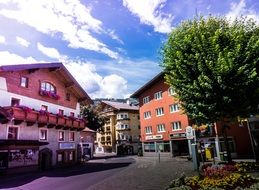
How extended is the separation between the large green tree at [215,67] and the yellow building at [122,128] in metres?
55.5

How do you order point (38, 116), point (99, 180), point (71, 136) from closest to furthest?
point (99, 180) → point (38, 116) → point (71, 136)

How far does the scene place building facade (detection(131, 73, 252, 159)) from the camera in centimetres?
3628

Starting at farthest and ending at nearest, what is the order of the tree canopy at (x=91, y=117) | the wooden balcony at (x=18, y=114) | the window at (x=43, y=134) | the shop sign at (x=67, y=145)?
the tree canopy at (x=91, y=117), the shop sign at (x=67, y=145), the window at (x=43, y=134), the wooden balcony at (x=18, y=114)

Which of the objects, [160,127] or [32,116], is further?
[160,127]

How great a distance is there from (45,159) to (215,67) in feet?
79.0

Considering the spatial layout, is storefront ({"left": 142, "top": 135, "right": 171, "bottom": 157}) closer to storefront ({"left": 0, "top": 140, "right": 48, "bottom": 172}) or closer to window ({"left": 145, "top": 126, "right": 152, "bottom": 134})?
window ({"left": 145, "top": 126, "right": 152, "bottom": 134})

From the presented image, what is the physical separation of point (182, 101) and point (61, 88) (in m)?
22.0

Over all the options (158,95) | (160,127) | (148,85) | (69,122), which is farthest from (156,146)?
(69,122)

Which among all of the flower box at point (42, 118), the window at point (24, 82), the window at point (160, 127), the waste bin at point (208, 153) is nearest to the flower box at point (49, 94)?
the window at point (24, 82)

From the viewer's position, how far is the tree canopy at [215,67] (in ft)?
58.8

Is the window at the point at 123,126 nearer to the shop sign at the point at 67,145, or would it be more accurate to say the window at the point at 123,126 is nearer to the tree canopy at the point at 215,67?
the shop sign at the point at 67,145

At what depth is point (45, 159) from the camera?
32.8m

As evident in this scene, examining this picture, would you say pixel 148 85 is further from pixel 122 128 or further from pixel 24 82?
pixel 122 128

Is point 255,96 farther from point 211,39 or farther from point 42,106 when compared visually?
point 42,106
